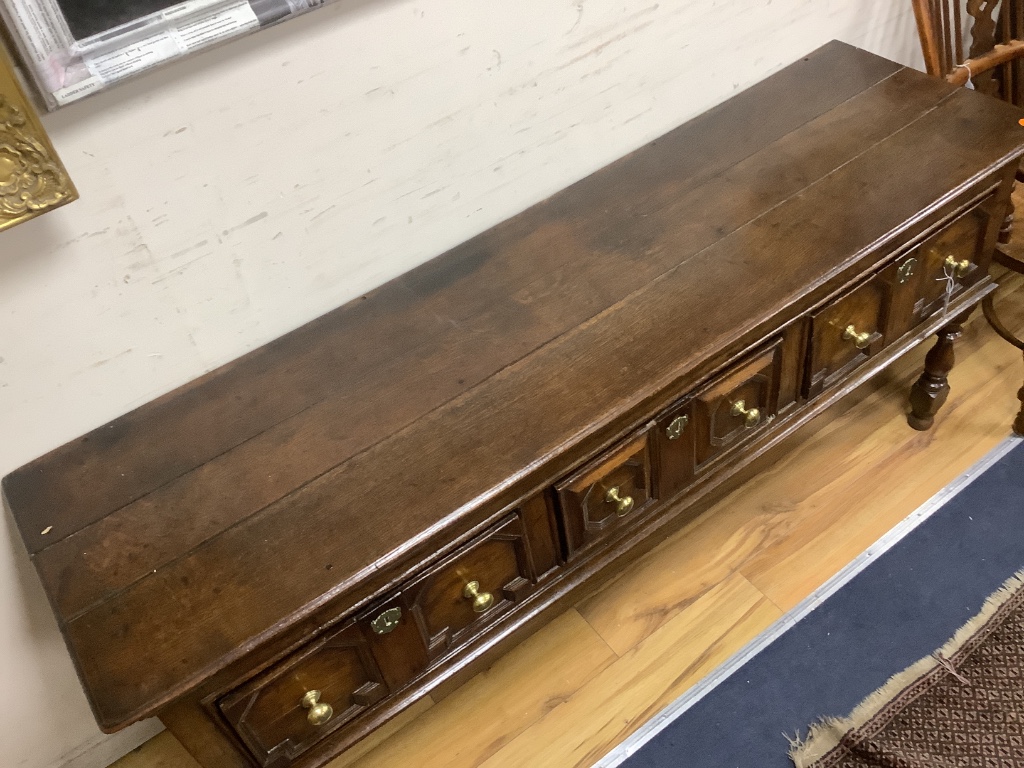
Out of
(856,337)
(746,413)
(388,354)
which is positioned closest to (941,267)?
(856,337)

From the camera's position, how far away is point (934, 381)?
162cm

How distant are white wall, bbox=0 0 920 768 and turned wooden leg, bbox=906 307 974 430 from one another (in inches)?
24.7

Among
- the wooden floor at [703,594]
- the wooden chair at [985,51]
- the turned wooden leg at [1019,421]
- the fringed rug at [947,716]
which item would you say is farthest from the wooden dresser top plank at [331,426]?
the fringed rug at [947,716]

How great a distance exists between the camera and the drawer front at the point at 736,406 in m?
1.19

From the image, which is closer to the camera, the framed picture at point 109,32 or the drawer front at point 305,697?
the framed picture at point 109,32

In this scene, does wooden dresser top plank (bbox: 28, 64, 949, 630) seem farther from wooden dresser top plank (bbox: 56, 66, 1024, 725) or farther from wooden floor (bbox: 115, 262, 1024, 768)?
wooden floor (bbox: 115, 262, 1024, 768)

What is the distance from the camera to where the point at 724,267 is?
3.97ft

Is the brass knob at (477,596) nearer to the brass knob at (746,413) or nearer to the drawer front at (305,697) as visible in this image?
the drawer front at (305,697)

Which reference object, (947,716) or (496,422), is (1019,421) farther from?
(496,422)

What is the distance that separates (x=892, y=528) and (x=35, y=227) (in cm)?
142

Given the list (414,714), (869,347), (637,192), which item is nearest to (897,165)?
(869,347)

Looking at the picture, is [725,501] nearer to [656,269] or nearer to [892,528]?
[892,528]

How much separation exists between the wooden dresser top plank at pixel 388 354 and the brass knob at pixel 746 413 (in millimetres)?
228

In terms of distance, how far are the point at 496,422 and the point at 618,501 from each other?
230 millimetres
